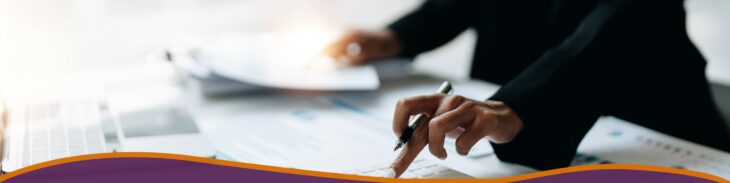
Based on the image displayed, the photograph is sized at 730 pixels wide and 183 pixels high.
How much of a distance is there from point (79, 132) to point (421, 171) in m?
0.44

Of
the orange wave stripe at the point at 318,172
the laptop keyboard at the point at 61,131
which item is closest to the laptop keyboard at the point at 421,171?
the orange wave stripe at the point at 318,172

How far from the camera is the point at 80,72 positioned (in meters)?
1.31

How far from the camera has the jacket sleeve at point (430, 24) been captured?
1342 millimetres

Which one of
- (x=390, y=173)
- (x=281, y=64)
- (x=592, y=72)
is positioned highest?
(x=281, y=64)

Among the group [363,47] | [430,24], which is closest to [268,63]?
[363,47]

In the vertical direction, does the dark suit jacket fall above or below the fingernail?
above

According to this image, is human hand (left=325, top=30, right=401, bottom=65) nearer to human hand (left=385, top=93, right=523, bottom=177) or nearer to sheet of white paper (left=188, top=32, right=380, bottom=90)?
sheet of white paper (left=188, top=32, right=380, bottom=90)

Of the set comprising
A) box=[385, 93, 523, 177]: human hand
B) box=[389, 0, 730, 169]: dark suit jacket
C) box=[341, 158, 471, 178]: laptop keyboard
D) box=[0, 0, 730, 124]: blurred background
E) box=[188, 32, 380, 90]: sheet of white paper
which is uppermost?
box=[0, 0, 730, 124]: blurred background

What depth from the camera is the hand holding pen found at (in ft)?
2.44

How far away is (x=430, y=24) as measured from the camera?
136cm

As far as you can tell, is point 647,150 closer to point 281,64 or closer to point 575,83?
point 575,83

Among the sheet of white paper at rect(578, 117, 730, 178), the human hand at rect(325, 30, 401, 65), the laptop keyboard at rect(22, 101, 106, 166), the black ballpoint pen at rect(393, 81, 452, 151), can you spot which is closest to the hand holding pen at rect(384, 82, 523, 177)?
the black ballpoint pen at rect(393, 81, 452, 151)

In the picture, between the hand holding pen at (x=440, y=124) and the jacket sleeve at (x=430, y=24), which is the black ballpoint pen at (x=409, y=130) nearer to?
the hand holding pen at (x=440, y=124)

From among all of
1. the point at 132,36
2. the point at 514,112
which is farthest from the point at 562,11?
the point at 132,36
